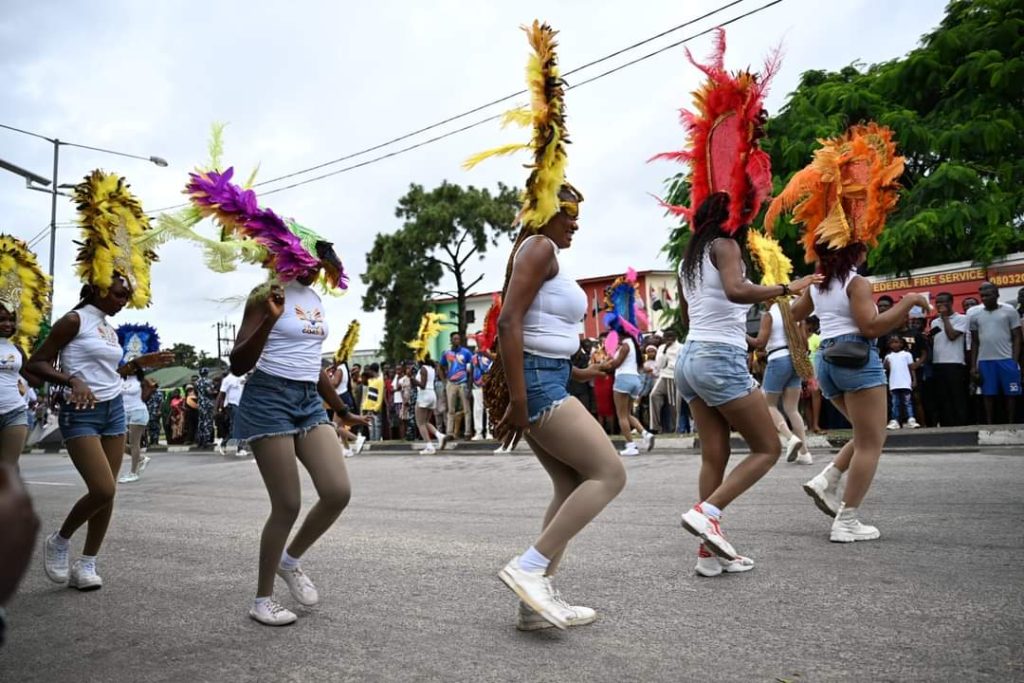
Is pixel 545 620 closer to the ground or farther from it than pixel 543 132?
closer to the ground

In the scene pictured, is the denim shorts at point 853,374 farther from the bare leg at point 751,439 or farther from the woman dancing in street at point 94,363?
the woman dancing in street at point 94,363

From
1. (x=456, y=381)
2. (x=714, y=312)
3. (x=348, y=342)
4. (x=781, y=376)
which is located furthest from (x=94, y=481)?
(x=456, y=381)

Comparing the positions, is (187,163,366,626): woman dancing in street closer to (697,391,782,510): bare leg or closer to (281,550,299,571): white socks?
(281,550,299,571): white socks

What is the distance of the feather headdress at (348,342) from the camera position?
36.6 feet

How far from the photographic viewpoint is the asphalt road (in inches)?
128

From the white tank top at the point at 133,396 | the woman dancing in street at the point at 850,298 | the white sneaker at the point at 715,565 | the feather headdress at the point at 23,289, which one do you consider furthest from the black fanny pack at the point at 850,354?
the white tank top at the point at 133,396

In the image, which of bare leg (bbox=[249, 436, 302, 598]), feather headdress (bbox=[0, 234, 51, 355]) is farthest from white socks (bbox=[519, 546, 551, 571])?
feather headdress (bbox=[0, 234, 51, 355])

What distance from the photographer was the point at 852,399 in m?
5.18

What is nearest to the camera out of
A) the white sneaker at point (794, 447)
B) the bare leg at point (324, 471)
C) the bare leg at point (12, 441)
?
the bare leg at point (324, 471)

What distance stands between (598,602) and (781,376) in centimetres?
612

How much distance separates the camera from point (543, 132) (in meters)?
3.82

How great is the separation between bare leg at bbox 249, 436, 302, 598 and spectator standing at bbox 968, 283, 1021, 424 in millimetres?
10694

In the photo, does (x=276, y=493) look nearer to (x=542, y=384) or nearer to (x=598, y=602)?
(x=542, y=384)

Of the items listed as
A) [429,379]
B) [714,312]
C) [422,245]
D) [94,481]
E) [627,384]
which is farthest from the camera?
[422,245]
